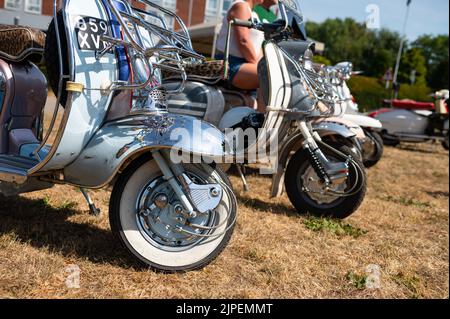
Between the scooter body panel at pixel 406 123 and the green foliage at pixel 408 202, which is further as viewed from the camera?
the scooter body panel at pixel 406 123

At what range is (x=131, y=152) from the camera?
86.9 inches

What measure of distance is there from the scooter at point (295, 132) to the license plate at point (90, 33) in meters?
0.97

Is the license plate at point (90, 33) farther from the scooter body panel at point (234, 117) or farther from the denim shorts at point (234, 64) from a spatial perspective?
the denim shorts at point (234, 64)

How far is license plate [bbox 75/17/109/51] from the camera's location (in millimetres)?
2277

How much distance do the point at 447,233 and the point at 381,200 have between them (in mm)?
1083

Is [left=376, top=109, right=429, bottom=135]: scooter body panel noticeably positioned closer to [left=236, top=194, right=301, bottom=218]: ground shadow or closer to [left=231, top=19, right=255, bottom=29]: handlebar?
[left=236, top=194, right=301, bottom=218]: ground shadow

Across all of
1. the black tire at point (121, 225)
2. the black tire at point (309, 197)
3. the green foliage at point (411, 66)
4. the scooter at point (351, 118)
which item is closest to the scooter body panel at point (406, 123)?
the scooter at point (351, 118)

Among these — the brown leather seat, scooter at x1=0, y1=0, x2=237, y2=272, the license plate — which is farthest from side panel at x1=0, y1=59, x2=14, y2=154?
the license plate

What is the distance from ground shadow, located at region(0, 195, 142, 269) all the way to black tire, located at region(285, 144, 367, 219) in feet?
5.23

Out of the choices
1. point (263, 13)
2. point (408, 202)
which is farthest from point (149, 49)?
point (408, 202)

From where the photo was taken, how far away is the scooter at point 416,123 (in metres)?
9.61

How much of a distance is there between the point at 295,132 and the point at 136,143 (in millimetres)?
1773

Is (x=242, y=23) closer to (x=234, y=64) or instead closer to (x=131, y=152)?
(x=234, y=64)
